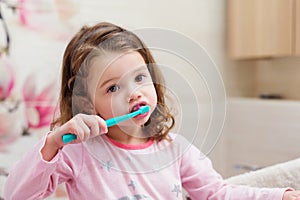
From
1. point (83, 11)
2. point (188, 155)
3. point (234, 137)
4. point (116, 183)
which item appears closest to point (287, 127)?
point (234, 137)

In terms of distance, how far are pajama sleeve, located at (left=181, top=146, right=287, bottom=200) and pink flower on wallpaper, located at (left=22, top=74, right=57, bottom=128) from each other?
1.95ft

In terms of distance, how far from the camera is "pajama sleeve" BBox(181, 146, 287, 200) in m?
0.77

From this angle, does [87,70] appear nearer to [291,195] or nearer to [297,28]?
[291,195]

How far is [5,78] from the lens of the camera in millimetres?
1231

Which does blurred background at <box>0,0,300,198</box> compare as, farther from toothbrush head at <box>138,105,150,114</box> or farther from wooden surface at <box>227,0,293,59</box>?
toothbrush head at <box>138,105,150,114</box>

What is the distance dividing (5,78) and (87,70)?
0.65 metres

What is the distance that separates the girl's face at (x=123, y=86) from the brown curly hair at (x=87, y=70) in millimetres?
13

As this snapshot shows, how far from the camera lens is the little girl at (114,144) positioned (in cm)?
63

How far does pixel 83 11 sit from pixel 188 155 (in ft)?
2.35

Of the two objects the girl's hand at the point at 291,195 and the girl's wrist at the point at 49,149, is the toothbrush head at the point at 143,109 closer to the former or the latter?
the girl's wrist at the point at 49,149

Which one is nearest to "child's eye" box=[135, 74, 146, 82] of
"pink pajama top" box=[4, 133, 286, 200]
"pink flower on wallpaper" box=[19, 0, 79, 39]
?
"pink pajama top" box=[4, 133, 286, 200]

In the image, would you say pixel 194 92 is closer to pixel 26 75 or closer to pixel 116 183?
pixel 116 183

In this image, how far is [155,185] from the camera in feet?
2.40

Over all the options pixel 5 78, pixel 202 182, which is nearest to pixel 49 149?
pixel 202 182
